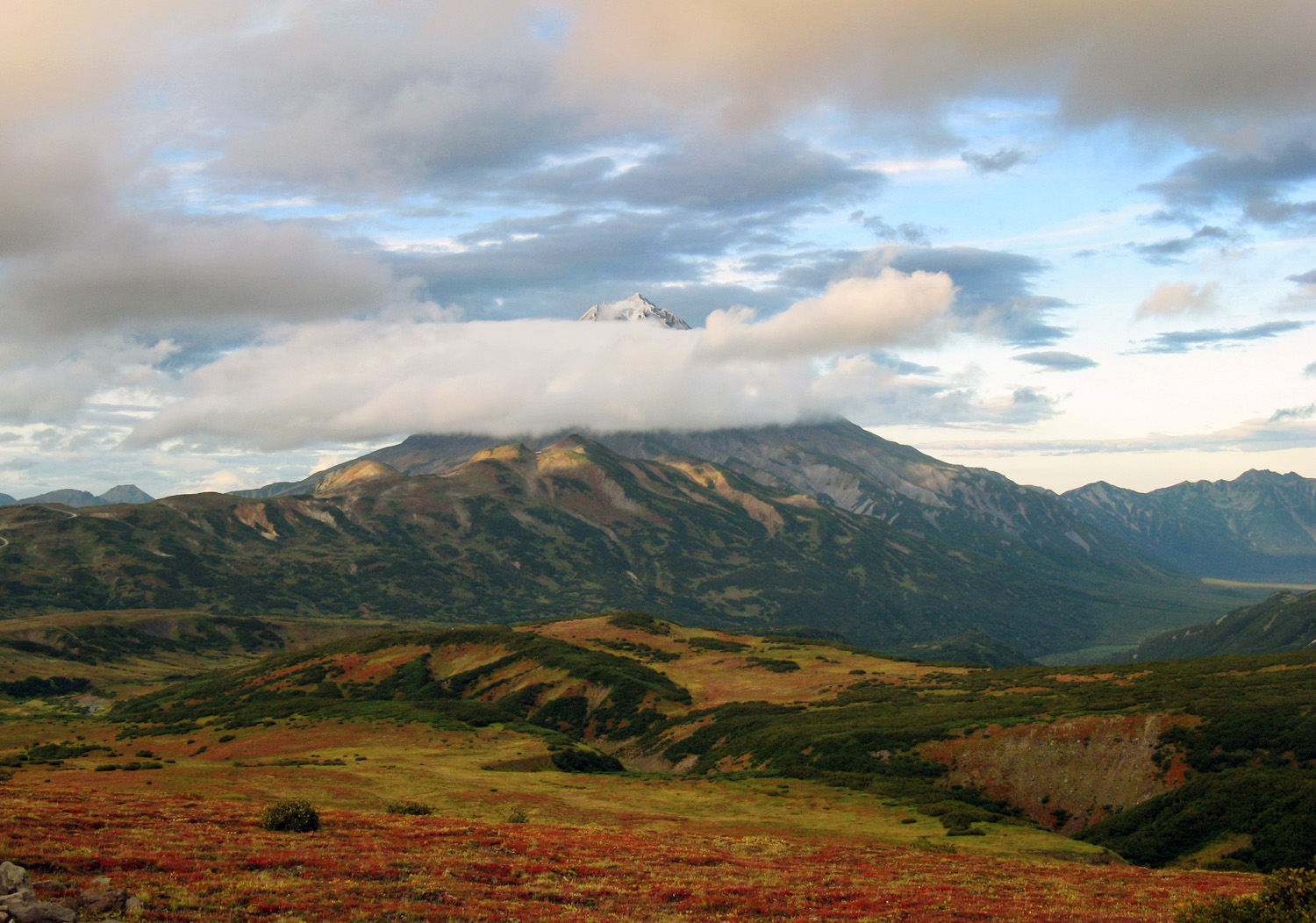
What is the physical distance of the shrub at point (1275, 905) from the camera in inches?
1084

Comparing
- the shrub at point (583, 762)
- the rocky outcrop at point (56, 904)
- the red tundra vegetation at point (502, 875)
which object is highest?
the rocky outcrop at point (56, 904)

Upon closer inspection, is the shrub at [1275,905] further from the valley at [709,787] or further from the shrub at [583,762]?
the shrub at [583,762]

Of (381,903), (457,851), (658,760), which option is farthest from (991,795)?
(381,903)

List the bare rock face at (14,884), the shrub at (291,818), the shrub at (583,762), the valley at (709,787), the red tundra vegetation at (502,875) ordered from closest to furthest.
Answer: the bare rock face at (14,884) → the red tundra vegetation at (502,875) → the valley at (709,787) → the shrub at (291,818) → the shrub at (583,762)

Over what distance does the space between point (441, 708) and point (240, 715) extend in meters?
36.7

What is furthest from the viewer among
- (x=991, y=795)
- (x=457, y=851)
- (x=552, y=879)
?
(x=991, y=795)

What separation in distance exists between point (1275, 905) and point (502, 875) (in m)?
28.6

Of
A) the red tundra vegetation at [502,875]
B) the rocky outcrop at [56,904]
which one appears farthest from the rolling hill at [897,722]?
the rocky outcrop at [56,904]

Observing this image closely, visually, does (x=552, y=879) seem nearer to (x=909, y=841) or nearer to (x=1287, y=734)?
(x=909, y=841)

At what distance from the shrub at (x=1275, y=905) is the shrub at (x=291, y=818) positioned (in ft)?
130

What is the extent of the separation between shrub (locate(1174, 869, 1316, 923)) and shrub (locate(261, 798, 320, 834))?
39.7m

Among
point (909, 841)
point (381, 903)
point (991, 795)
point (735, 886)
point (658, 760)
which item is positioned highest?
point (381, 903)

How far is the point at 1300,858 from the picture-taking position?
5838cm

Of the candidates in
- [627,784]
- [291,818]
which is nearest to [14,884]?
[291,818]
